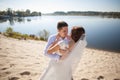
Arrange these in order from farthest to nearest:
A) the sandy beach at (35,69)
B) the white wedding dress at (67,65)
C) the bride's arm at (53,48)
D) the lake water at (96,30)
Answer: the lake water at (96,30)
the sandy beach at (35,69)
the white wedding dress at (67,65)
the bride's arm at (53,48)

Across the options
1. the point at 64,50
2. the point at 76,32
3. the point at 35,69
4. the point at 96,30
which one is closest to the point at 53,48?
the point at 64,50

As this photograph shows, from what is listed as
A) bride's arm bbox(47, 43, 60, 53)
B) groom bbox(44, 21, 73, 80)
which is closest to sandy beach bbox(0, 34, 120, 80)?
groom bbox(44, 21, 73, 80)

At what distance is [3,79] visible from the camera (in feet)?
12.9

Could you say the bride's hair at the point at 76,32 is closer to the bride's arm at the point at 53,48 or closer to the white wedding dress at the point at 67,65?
the white wedding dress at the point at 67,65

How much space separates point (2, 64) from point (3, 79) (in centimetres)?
92

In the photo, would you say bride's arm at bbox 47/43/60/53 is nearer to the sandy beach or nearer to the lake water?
the lake water

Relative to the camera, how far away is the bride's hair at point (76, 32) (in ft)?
6.55

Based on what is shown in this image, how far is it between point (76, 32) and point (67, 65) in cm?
41

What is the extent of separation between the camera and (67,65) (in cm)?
220

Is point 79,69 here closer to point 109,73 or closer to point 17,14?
point 109,73

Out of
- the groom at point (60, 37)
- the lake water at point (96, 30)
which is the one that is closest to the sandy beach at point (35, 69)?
the lake water at point (96, 30)

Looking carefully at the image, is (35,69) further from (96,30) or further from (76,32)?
(96,30)

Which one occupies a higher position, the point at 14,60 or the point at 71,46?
the point at 71,46

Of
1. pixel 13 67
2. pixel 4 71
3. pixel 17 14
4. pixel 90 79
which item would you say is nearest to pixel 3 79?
pixel 4 71
